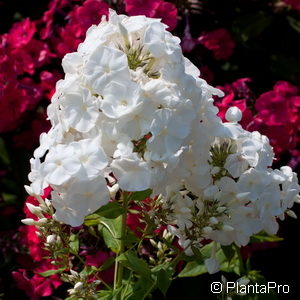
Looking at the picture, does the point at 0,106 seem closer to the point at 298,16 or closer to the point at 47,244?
the point at 47,244

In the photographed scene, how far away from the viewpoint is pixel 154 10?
7.04ft

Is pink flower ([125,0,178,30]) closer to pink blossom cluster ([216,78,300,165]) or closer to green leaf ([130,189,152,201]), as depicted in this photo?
pink blossom cluster ([216,78,300,165])

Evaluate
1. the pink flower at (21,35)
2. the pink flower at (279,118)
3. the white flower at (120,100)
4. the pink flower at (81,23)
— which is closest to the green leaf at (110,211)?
the white flower at (120,100)

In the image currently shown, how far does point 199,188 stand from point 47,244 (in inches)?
13.3

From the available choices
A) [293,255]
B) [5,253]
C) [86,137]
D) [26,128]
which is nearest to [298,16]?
[293,255]

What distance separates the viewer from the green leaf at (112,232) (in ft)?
4.85

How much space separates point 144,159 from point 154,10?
1.03 metres

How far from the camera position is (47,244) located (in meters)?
1.36

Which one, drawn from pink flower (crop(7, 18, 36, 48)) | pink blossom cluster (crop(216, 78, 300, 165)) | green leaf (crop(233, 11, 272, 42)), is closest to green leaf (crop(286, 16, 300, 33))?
green leaf (crop(233, 11, 272, 42))

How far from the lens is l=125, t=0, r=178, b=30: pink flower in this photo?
2135 mm

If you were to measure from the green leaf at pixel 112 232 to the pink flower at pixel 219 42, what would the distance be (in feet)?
3.38

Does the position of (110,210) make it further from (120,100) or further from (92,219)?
(120,100)

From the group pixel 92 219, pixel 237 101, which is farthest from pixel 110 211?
pixel 237 101

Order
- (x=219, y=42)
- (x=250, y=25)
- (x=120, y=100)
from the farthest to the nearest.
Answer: (x=250, y=25) < (x=219, y=42) < (x=120, y=100)
